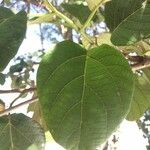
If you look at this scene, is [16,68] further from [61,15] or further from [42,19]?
Answer: [61,15]

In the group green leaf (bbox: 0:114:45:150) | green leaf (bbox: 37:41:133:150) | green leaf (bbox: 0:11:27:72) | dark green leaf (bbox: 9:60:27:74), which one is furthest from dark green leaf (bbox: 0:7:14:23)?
dark green leaf (bbox: 9:60:27:74)

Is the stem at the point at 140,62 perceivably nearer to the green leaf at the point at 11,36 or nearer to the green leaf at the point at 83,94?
the green leaf at the point at 83,94

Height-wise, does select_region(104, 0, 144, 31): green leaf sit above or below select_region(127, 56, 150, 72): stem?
above

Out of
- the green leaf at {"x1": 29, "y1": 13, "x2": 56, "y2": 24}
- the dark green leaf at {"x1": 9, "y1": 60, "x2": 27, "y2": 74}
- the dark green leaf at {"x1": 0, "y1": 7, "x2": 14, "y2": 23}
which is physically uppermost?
the dark green leaf at {"x1": 0, "y1": 7, "x2": 14, "y2": 23}

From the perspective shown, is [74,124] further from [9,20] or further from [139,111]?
[139,111]

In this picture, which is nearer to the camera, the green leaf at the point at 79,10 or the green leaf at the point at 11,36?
the green leaf at the point at 11,36

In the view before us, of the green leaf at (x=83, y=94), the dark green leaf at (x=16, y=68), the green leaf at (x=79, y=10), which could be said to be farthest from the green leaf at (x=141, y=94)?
the dark green leaf at (x=16, y=68)

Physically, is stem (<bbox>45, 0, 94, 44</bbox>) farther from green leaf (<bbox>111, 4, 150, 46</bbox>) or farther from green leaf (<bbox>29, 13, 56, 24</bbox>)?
green leaf (<bbox>29, 13, 56, 24</bbox>)
